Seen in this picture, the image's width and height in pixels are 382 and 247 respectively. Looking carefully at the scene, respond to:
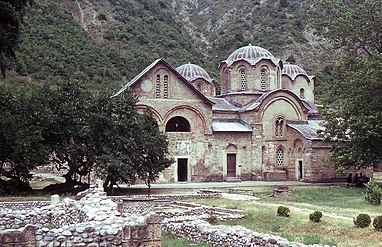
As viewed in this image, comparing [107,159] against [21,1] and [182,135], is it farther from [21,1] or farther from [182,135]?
[182,135]

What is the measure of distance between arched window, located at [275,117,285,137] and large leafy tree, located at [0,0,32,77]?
73.4 ft

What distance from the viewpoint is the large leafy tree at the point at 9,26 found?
17500 millimetres

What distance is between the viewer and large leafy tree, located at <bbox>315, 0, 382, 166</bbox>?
26016mm

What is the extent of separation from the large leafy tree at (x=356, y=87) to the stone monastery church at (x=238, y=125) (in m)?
5.28

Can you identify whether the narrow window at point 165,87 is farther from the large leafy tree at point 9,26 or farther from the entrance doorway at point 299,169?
the large leafy tree at point 9,26

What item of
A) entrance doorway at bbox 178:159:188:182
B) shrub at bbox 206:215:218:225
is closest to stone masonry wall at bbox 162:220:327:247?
shrub at bbox 206:215:218:225

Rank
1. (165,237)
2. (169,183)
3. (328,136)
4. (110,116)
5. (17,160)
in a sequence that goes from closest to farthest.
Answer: (165,237)
(17,160)
(110,116)
(328,136)
(169,183)

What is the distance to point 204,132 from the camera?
34688 millimetres

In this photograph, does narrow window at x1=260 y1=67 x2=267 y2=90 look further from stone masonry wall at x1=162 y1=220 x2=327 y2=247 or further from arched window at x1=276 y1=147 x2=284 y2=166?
stone masonry wall at x1=162 y1=220 x2=327 y2=247

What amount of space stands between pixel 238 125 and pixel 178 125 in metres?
4.74

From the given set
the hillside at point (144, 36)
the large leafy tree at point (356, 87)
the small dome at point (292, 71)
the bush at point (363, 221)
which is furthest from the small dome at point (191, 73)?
the bush at point (363, 221)

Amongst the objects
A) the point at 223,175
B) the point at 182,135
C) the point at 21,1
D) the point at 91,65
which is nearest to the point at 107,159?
the point at 21,1

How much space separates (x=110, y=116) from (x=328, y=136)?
42.6 feet

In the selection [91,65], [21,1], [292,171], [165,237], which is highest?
[91,65]
